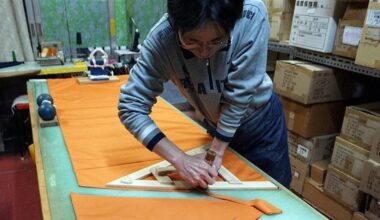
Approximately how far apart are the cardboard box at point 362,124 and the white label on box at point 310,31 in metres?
0.40

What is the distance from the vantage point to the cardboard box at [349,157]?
5.19ft

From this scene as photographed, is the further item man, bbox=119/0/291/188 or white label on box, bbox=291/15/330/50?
white label on box, bbox=291/15/330/50

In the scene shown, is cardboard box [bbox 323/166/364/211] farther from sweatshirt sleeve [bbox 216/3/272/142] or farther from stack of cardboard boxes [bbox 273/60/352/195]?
sweatshirt sleeve [bbox 216/3/272/142]

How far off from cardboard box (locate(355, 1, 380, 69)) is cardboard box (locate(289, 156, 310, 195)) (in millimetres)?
747

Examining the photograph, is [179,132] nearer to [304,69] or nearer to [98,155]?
[98,155]

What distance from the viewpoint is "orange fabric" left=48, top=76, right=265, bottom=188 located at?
103 centimetres

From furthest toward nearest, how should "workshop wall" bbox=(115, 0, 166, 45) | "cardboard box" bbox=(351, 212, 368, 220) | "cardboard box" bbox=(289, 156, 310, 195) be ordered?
"workshop wall" bbox=(115, 0, 166, 45) → "cardboard box" bbox=(289, 156, 310, 195) → "cardboard box" bbox=(351, 212, 368, 220)

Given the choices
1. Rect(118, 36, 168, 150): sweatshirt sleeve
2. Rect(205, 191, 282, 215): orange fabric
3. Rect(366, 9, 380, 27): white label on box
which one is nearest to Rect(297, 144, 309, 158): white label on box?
Rect(366, 9, 380, 27): white label on box

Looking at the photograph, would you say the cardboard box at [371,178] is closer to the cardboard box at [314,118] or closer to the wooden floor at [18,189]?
the cardboard box at [314,118]

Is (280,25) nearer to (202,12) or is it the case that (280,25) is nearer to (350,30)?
(350,30)

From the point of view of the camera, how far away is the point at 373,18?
4.65ft

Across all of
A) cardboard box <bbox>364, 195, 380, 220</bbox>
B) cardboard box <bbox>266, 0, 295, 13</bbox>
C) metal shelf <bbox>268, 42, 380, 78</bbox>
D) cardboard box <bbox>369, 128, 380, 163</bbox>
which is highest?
cardboard box <bbox>266, 0, 295, 13</bbox>

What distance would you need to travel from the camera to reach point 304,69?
5.79ft

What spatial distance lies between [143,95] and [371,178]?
1235 mm
